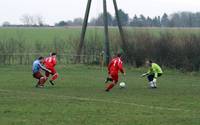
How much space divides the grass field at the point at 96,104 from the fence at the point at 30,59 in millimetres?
19947

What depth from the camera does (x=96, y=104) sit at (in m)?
20.8

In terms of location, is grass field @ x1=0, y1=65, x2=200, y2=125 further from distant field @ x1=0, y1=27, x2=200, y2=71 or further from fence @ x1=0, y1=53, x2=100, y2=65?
fence @ x1=0, y1=53, x2=100, y2=65

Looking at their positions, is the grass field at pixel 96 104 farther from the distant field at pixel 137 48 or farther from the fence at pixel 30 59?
the fence at pixel 30 59

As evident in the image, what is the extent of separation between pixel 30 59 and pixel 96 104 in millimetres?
33627

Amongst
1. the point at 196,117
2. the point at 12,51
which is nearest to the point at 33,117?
the point at 196,117

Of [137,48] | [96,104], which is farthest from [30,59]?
[96,104]

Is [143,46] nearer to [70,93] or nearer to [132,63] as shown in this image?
[132,63]

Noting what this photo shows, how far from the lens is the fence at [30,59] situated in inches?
2032

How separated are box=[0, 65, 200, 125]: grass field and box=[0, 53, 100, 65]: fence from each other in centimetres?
1995

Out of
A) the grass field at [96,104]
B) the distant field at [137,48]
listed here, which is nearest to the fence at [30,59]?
the distant field at [137,48]

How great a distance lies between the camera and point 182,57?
4550cm

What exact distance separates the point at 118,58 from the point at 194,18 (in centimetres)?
7424

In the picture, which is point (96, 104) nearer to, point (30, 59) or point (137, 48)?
point (137, 48)

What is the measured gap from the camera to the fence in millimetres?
51625
